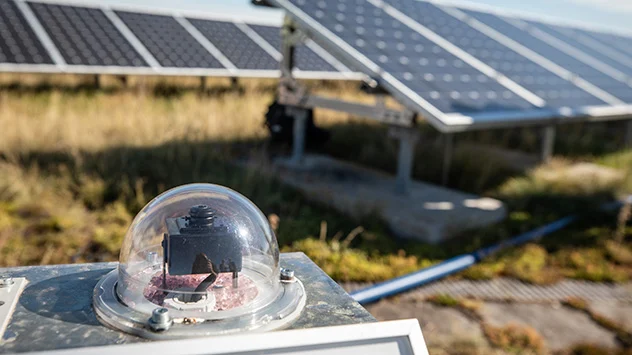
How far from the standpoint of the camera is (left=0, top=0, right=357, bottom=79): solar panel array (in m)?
11.2

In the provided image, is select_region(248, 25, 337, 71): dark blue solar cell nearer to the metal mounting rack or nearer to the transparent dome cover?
the metal mounting rack

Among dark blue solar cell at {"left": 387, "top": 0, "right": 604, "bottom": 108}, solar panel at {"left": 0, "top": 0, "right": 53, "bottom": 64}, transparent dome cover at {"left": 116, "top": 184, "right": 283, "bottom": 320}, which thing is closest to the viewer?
transparent dome cover at {"left": 116, "top": 184, "right": 283, "bottom": 320}

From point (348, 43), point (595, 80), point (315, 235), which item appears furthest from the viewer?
point (595, 80)

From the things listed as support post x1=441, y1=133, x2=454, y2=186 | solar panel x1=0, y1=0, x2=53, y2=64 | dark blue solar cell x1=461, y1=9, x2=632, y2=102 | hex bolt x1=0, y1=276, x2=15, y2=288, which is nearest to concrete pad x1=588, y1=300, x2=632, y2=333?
support post x1=441, y1=133, x2=454, y2=186

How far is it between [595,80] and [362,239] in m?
5.14

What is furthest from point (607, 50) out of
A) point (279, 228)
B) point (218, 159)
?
→ point (279, 228)

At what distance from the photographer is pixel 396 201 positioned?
6.09 meters

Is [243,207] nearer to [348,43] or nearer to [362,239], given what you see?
[362,239]

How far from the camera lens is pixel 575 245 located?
220 inches

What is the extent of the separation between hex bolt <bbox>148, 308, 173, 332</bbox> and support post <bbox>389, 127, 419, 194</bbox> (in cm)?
485

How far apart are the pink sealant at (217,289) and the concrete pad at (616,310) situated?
3.44 m

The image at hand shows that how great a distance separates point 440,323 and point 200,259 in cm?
270

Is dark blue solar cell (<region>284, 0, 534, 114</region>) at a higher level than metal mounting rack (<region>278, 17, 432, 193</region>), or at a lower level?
higher

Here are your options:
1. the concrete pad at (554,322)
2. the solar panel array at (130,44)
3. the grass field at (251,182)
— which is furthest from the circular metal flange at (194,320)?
the solar panel array at (130,44)
